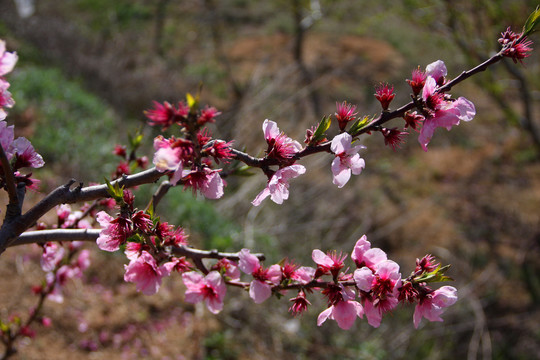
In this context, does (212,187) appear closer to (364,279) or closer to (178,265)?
(178,265)

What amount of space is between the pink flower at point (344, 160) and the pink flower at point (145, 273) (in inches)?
21.3

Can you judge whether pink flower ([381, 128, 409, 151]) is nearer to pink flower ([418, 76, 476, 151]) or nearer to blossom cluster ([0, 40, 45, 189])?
pink flower ([418, 76, 476, 151])

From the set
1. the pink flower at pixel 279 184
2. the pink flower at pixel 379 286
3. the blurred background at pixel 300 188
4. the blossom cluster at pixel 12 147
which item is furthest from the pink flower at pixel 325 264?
the blurred background at pixel 300 188

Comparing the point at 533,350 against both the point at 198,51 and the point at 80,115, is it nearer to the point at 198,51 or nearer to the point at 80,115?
the point at 80,115

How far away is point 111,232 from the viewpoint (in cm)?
110

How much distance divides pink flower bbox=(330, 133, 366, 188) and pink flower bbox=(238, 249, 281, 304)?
1.08 feet

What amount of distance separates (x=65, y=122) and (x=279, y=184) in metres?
5.68

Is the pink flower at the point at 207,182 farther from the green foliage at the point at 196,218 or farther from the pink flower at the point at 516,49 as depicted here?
the green foliage at the point at 196,218

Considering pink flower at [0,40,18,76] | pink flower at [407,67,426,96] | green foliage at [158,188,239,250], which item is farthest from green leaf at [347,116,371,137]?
green foliage at [158,188,239,250]

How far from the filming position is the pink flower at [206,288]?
47.6 inches

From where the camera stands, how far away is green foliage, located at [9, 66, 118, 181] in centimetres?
527

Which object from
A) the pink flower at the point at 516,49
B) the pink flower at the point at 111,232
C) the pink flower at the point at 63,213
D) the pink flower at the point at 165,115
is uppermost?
the pink flower at the point at 516,49

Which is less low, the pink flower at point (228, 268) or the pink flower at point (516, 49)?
the pink flower at point (516, 49)

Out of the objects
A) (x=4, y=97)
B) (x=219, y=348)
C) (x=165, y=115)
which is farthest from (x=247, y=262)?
(x=219, y=348)
